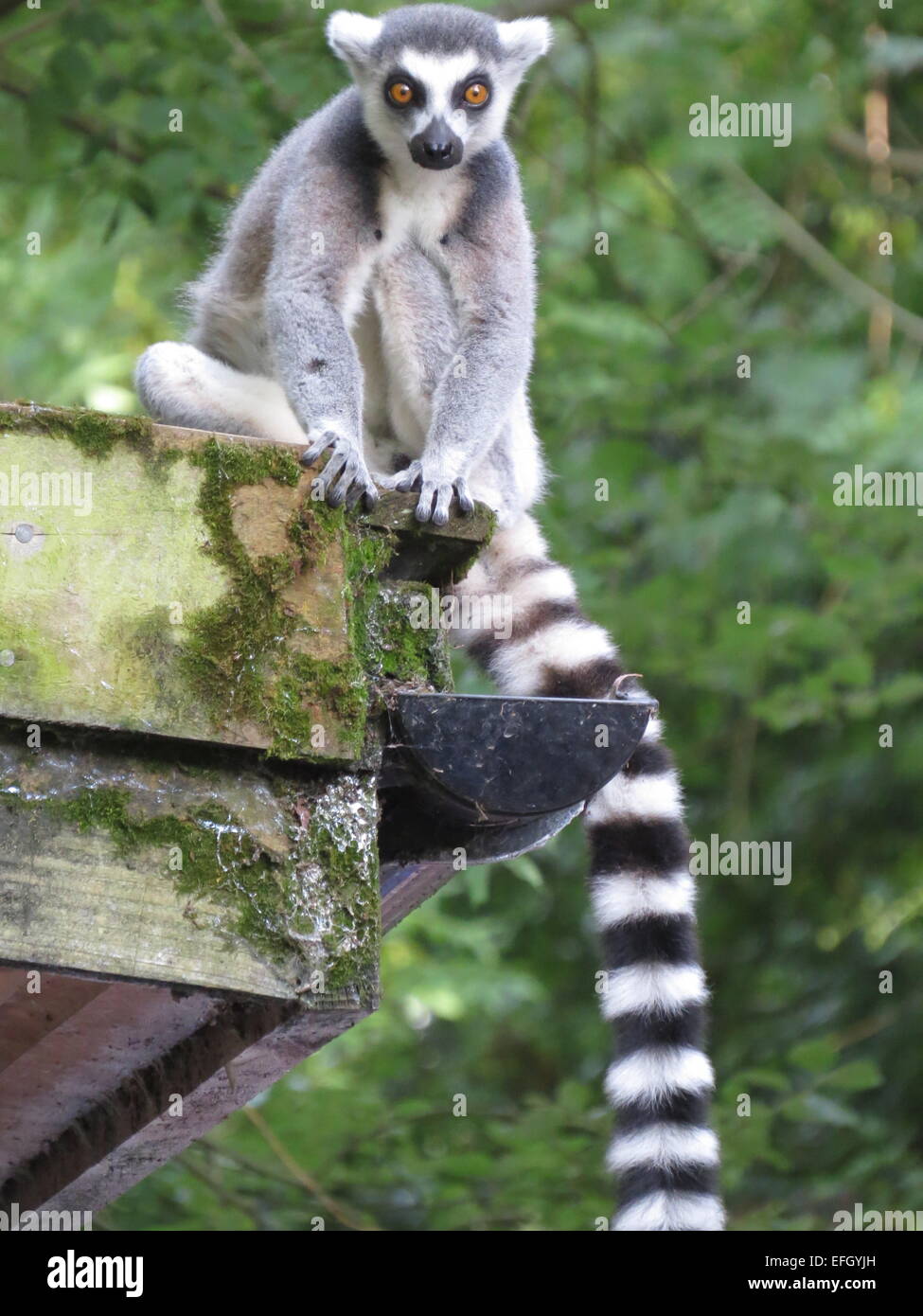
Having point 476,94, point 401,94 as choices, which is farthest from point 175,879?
point 476,94

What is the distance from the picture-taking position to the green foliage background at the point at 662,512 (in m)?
5.84

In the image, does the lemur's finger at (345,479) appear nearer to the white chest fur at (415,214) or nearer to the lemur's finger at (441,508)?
the lemur's finger at (441,508)

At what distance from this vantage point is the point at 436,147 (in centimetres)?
439

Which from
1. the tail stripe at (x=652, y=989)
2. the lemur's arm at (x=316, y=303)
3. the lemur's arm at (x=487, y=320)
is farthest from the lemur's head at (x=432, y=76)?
the tail stripe at (x=652, y=989)

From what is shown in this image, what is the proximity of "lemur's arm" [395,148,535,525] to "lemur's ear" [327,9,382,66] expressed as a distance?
1.71 ft

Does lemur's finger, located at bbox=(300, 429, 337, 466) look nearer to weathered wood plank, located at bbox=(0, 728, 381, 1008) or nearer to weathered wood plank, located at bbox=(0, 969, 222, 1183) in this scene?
weathered wood plank, located at bbox=(0, 728, 381, 1008)

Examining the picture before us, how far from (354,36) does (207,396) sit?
1256mm

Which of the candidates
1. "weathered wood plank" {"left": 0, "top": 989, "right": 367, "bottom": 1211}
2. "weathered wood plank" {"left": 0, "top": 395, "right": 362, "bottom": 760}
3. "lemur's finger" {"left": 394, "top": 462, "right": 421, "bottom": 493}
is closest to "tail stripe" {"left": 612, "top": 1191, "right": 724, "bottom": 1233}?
"weathered wood plank" {"left": 0, "top": 989, "right": 367, "bottom": 1211}

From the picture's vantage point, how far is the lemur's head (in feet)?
14.8

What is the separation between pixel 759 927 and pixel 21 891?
7906mm

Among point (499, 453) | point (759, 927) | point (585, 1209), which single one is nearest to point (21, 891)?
point (499, 453)

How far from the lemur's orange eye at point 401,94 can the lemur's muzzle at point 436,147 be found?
0.16m

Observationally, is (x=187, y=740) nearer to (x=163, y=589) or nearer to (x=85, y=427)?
(x=163, y=589)

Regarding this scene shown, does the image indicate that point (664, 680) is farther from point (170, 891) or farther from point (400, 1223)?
point (170, 891)
